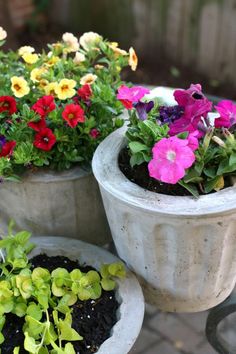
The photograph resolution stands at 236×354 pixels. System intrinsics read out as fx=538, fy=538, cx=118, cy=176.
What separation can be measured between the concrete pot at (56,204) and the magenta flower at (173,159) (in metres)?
0.27

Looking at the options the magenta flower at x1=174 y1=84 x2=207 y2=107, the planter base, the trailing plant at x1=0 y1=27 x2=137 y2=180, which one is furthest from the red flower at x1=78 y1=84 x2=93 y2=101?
the planter base

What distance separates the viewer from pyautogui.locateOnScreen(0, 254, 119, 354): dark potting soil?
968mm

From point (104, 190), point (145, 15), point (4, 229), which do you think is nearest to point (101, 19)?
point (145, 15)

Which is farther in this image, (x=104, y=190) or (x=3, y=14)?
(x=3, y=14)

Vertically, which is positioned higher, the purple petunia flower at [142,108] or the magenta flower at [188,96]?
the magenta flower at [188,96]

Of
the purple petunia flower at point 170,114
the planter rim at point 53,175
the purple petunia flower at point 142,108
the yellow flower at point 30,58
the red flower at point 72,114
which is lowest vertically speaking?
the planter rim at point 53,175

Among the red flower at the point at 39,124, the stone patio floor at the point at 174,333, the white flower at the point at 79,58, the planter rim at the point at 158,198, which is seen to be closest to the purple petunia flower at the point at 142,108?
the planter rim at the point at 158,198

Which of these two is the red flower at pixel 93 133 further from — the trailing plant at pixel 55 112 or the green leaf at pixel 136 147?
the green leaf at pixel 136 147

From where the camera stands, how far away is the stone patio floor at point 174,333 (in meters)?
1.65

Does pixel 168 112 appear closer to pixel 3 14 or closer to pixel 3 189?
pixel 3 189

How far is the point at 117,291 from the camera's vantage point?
105cm

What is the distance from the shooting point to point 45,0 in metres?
3.45

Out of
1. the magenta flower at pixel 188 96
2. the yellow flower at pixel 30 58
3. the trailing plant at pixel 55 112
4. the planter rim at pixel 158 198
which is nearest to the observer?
the planter rim at pixel 158 198

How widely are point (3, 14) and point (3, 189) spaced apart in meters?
2.06
